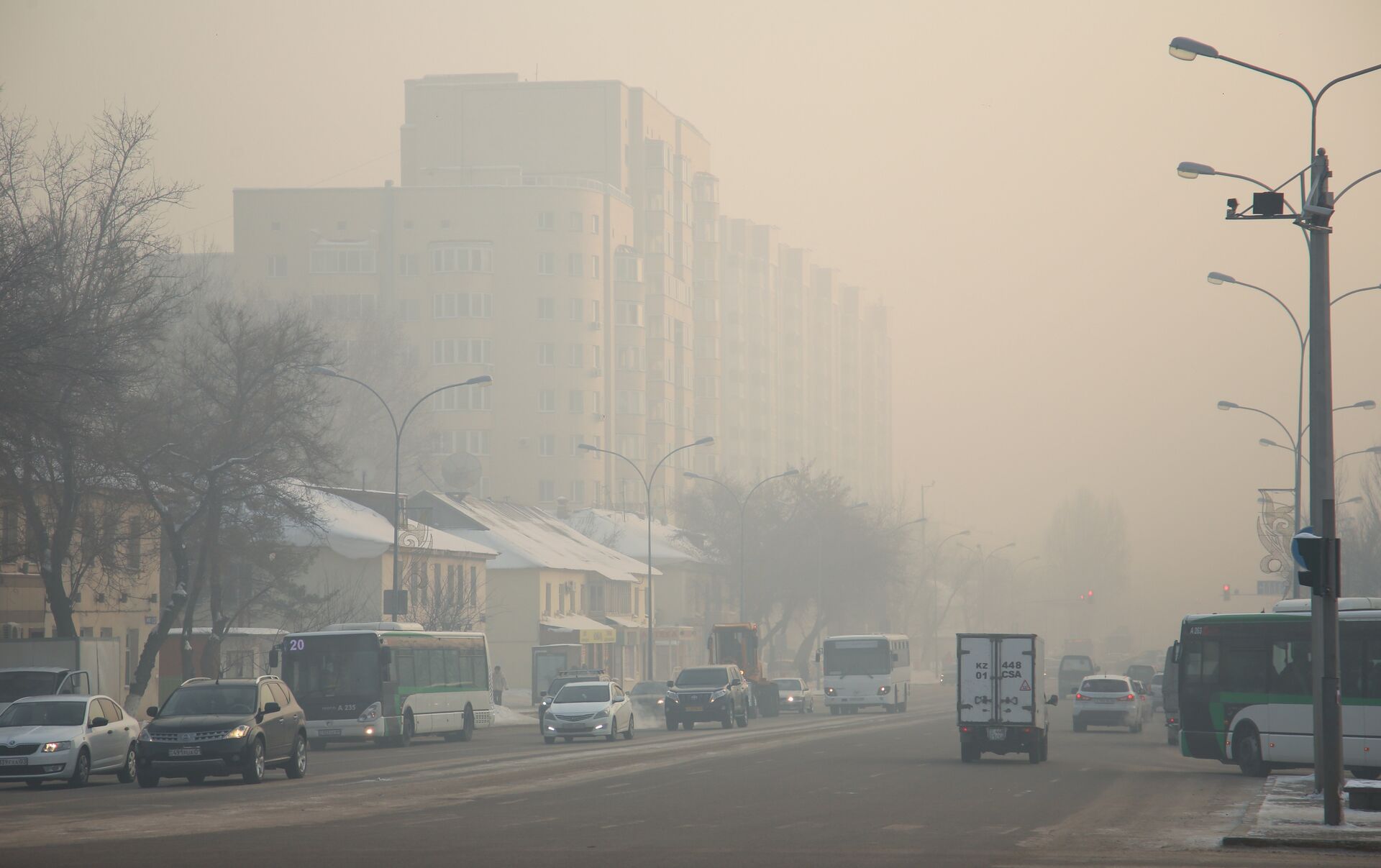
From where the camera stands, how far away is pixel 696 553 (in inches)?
4232

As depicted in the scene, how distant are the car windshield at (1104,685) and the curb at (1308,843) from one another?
106 feet

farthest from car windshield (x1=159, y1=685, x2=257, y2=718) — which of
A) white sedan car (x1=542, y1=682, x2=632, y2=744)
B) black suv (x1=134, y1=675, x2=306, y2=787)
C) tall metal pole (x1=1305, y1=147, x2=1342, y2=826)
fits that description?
tall metal pole (x1=1305, y1=147, x2=1342, y2=826)

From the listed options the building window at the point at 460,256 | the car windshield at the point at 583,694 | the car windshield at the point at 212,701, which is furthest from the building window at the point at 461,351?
the car windshield at the point at 212,701

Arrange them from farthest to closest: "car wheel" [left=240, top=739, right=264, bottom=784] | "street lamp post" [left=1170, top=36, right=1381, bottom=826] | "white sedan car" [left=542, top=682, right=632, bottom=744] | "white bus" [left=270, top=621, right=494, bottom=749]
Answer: "white sedan car" [left=542, top=682, right=632, bottom=744]
"white bus" [left=270, top=621, right=494, bottom=749]
"car wheel" [left=240, top=739, right=264, bottom=784]
"street lamp post" [left=1170, top=36, right=1381, bottom=826]

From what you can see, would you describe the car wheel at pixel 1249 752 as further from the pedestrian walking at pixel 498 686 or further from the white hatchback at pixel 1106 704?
the pedestrian walking at pixel 498 686

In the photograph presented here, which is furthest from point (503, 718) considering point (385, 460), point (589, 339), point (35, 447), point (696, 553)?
point (589, 339)

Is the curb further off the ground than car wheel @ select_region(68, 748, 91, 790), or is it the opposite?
the curb

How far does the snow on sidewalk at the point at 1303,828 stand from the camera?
15.9 metres

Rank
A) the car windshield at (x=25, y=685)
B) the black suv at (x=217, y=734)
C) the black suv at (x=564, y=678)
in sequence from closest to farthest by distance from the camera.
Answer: the black suv at (x=217, y=734) < the car windshield at (x=25, y=685) < the black suv at (x=564, y=678)

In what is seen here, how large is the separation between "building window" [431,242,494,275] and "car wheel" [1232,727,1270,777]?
110m

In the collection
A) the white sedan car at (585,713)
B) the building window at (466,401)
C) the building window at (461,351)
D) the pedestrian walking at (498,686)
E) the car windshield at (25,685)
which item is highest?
the building window at (461,351)

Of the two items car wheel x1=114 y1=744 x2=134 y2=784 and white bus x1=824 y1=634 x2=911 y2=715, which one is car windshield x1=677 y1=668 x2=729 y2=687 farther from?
car wheel x1=114 y1=744 x2=134 y2=784

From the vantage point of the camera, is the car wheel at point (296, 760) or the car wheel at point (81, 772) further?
the car wheel at point (296, 760)

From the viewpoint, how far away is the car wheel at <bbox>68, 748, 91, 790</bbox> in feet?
83.7
